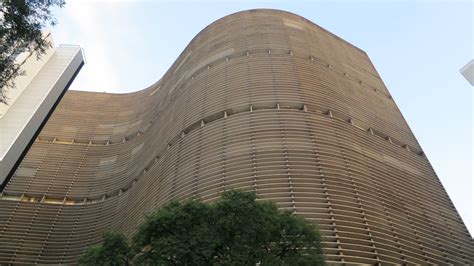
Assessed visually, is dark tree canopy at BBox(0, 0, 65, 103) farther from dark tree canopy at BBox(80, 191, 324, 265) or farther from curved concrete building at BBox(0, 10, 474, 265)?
curved concrete building at BBox(0, 10, 474, 265)

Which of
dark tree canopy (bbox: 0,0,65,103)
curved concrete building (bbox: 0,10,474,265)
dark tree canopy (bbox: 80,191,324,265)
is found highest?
curved concrete building (bbox: 0,10,474,265)

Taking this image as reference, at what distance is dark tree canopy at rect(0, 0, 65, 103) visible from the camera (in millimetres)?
6098

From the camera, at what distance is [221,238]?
21.6 ft

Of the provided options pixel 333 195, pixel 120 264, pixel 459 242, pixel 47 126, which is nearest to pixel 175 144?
pixel 333 195

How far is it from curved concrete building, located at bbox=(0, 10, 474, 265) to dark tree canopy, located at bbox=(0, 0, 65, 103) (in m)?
6.14

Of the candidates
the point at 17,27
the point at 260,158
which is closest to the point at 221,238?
the point at 17,27

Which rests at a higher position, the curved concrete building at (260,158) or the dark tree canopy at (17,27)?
the curved concrete building at (260,158)

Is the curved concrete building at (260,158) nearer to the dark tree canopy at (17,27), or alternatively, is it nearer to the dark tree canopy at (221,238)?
the dark tree canopy at (221,238)

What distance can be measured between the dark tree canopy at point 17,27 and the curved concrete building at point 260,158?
6.14 meters

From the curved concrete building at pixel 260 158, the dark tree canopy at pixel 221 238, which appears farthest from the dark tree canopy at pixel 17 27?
the curved concrete building at pixel 260 158

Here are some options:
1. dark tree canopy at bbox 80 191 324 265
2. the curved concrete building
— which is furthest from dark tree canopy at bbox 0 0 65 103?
the curved concrete building

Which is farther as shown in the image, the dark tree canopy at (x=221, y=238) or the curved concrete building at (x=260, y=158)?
the curved concrete building at (x=260, y=158)

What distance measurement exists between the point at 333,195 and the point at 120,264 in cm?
589

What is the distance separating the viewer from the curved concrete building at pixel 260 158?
1105cm
